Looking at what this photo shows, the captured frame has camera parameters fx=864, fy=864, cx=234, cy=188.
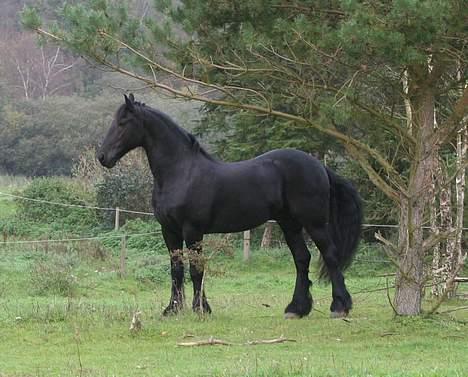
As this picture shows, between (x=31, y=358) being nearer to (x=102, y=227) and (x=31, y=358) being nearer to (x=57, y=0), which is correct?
(x=102, y=227)

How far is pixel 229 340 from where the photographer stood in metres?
9.05

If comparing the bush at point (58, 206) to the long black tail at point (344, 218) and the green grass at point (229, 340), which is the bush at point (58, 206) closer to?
the green grass at point (229, 340)

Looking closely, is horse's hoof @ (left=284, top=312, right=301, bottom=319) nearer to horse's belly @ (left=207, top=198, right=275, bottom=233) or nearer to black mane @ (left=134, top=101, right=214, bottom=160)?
horse's belly @ (left=207, top=198, right=275, bottom=233)

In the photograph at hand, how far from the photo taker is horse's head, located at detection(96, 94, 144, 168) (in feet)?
34.3

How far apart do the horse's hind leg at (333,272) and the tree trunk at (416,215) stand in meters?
0.79

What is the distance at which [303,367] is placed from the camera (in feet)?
23.3

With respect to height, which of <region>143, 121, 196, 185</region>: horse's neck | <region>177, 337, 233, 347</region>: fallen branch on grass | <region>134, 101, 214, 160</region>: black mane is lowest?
<region>177, 337, 233, 347</region>: fallen branch on grass

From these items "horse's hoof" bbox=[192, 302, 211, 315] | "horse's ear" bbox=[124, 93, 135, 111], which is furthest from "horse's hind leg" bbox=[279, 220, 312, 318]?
"horse's ear" bbox=[124, 93, 135, 111]

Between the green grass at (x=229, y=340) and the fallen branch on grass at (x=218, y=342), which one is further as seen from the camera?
the fallen branch on grass at (x=218, y=342)

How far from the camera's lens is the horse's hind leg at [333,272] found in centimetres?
1090

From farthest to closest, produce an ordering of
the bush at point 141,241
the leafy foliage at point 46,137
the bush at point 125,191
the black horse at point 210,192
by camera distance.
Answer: the leafy foliage at point 46,137, the bush at point 125,191, the bush at point 141,241, the black horse at point 210,192

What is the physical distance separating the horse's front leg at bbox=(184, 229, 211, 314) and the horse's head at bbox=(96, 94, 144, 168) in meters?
1.27

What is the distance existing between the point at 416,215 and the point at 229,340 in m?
2.79

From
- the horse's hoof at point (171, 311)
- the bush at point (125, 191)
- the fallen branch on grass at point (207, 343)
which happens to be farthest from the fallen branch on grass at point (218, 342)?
the bush at point (125, 191)
